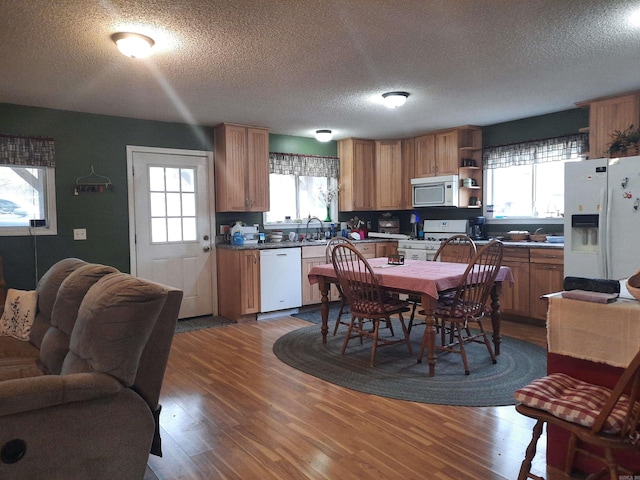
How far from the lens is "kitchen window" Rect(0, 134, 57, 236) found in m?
4.30

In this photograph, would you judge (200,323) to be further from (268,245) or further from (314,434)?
(314,434)

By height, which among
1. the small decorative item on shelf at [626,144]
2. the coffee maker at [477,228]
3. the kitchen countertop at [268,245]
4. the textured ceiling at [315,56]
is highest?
the textured ceiling at [315,56]

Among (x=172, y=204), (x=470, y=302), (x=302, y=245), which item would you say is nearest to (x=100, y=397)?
(x=470, y=302)

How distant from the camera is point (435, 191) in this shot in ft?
19.6

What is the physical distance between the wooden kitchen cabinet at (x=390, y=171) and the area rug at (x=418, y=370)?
268 cm

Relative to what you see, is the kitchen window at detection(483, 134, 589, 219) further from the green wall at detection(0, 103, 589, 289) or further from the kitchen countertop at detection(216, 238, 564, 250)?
the kitchen countertop at detection(216, 238, 564, 250)

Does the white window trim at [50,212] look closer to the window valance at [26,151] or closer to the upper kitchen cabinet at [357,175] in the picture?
the window valance at [26,151]

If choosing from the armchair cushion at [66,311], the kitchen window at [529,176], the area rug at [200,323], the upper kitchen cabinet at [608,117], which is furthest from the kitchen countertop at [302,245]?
the armchair cushion at [66,311]

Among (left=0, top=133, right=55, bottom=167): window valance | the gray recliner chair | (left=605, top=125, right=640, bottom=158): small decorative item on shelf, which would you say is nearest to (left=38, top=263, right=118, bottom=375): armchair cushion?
the gray recliner chair

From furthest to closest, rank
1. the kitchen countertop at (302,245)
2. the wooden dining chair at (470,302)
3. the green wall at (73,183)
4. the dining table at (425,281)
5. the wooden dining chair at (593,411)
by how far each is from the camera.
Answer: the kitchen countertop at (302,245), the green wall at (73,183), the wooden dining chair at (470,302), the dining table at (425,281), the wooden dining chair at (593,411)

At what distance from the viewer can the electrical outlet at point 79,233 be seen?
466cm

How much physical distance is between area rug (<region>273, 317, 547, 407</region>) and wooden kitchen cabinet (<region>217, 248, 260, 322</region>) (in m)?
0.96

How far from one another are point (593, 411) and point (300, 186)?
5.24 metres

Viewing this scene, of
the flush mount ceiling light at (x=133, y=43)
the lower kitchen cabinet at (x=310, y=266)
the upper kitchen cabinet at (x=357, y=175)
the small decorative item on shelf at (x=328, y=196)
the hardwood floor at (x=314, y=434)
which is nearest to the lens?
the hardwood floor at (x=314, y=434)
